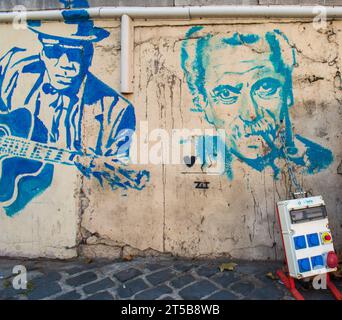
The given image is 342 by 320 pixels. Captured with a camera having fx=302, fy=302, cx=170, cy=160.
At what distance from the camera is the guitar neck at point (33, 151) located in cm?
396

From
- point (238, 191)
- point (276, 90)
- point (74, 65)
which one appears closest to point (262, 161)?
point (238, 191)

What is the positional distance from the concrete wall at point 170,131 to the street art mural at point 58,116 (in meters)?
0.02

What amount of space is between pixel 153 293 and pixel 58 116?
97.8 inches

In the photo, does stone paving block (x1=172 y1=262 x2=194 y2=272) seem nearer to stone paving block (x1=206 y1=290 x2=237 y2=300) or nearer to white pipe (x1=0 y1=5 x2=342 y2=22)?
stone paving block (x1=206 y1=290 x2=237 y2=300)

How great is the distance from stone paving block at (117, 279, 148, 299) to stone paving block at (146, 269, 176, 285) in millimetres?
104

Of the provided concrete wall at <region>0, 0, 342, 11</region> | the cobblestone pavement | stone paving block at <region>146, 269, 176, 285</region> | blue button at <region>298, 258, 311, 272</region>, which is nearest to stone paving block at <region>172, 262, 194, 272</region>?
the cobblestone pavement

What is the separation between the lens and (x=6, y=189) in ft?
13.2

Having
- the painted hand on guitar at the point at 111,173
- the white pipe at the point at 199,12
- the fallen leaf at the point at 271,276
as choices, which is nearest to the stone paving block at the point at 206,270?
the fallen leaf at the point at 271,276

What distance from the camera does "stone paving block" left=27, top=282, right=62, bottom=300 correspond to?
3.09 metres

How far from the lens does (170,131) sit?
388 centimetres

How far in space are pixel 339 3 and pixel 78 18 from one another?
3.25 m

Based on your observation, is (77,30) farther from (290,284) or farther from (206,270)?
(290,284)

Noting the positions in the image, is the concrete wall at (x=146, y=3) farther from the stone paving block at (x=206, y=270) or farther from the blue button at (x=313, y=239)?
the stone paving block at (x=206, y=270)

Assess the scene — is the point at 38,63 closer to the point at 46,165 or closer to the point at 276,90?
the point at 46,165
